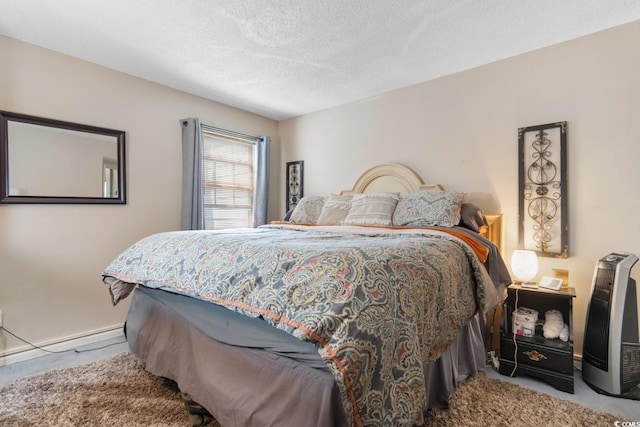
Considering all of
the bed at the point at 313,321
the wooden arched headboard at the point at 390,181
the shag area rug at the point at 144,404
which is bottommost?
the shag area rug at the point at 144,404

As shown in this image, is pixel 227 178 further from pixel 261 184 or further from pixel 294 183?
pixel 294 183

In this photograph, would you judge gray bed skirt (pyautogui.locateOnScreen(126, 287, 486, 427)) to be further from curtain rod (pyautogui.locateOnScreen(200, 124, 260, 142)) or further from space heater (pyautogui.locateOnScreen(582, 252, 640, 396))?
curtain rod (pyautogui.locateOnScreen(200, 124, 260, 142))

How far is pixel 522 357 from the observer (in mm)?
2018

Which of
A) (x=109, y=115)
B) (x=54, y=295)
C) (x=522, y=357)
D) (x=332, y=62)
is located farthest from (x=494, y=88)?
(x=54, y=295)

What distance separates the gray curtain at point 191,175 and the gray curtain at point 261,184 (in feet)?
2.64

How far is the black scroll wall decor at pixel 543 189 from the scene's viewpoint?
2320mm

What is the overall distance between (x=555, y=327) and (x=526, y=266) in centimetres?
41

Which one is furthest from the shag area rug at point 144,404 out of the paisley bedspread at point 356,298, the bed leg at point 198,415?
the paisley bedspread at point 356,298

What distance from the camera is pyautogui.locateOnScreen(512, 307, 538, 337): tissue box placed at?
2059 millimetres

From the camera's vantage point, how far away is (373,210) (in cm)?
273

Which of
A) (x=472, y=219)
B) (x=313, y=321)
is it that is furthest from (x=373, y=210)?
(x=313, y=321)

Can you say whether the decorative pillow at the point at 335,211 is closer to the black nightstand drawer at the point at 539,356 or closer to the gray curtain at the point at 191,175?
the gray curtain at the point at 191,175

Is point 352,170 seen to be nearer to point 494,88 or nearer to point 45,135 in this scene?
point 494,88

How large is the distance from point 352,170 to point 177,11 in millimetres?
2202
